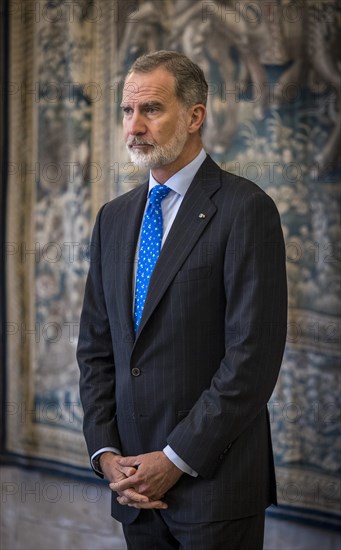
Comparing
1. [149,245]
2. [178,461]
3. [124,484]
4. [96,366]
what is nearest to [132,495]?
[124,484]

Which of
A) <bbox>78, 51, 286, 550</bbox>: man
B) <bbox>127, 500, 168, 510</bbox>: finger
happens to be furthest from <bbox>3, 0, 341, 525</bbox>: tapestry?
<bbox>127, 500, 168, 510</bbox>: finger

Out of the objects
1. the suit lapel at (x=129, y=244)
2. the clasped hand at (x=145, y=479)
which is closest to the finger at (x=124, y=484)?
the clasped hand at (x=145, y=479)

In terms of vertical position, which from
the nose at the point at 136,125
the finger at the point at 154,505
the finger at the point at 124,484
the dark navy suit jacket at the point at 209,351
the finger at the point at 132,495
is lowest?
the finger at the point at 154,505

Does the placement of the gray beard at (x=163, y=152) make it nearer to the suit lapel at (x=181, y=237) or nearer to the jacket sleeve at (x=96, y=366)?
the suit lapel at (x=181, y=237)

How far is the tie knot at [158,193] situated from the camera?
187 cm

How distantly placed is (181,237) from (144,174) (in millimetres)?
1119

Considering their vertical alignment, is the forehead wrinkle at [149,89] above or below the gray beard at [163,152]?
above

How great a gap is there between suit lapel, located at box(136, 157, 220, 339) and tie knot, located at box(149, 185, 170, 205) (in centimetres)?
7

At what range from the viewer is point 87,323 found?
1.99m

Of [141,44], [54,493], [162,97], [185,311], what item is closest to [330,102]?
[141,44]

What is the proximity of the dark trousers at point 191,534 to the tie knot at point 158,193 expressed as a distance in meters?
0.72

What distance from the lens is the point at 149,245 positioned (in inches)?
73.0

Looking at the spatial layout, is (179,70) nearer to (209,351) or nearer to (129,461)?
(209,351)

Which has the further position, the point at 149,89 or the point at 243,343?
the point at 149,89
